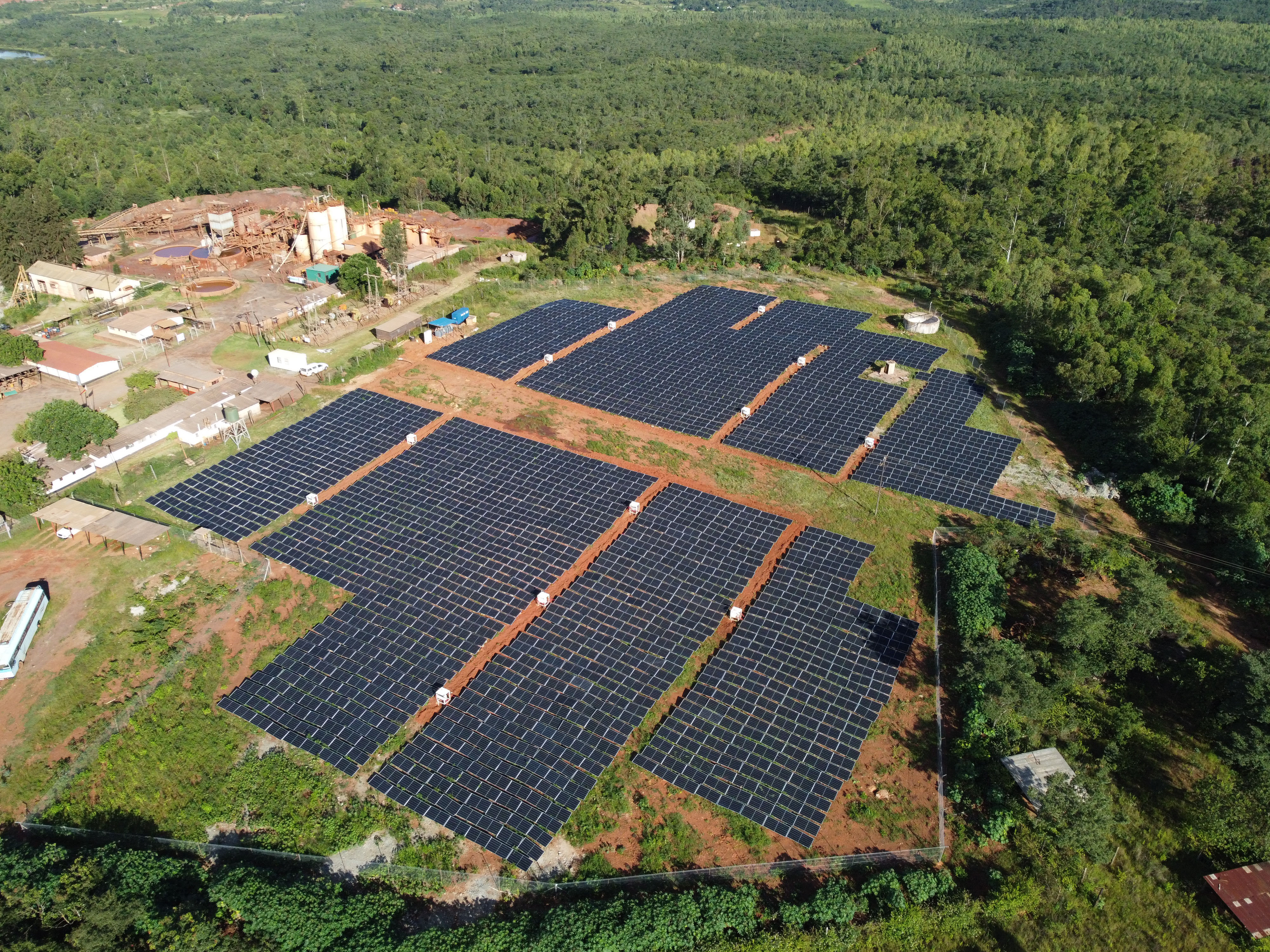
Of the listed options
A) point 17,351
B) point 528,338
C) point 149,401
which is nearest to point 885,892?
point 528,338

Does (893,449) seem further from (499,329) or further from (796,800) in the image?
(499,329)

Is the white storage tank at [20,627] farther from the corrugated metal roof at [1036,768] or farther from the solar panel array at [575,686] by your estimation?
the corrugated metal roof at [1036,768]

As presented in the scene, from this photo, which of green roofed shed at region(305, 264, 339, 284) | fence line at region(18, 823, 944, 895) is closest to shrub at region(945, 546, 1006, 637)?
fence line at region(18, 823, 944, 895)

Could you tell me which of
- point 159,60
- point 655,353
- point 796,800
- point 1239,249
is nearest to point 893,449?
point 655,353

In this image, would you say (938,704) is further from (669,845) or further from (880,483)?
(880,483)

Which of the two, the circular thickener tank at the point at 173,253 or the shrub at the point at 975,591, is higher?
the shrub at the point at 975,591

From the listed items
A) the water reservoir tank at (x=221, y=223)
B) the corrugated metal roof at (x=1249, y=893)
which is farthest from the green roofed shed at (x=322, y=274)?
the corrugated metal roof at (x=1249, y=893)
